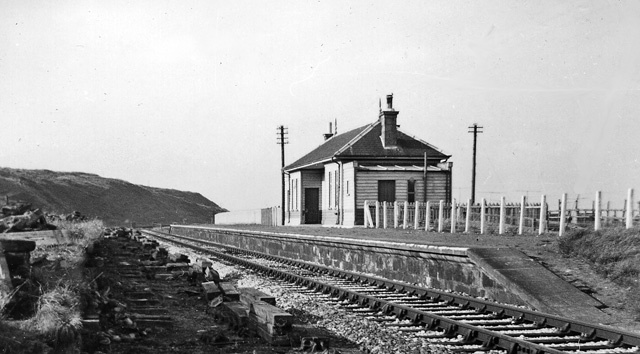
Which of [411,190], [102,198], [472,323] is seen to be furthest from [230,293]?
[102,198]

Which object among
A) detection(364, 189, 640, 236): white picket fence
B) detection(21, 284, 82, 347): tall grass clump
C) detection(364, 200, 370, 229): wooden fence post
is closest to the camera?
detection(21, 284, 82, 347): tall grass clump

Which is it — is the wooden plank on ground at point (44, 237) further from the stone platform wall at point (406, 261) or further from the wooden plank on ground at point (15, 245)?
the stone platform wall at point (406, 261)

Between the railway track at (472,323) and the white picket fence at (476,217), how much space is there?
5.90m

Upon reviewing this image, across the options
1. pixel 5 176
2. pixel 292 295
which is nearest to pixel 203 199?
pixel 5 176

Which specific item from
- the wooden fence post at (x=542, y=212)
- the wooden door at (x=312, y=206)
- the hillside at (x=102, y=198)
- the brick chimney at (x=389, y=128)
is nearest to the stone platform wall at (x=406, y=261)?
the wooden fence post at (x=542, y=212)

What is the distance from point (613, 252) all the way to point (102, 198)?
100300 mm

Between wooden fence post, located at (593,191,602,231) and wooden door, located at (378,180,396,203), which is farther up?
wooden door, located at (378,180,396,203)

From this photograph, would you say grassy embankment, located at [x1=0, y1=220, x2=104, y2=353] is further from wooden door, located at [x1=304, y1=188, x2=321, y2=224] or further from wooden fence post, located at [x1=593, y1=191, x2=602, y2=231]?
wooden door, located at [x1=304, y1=188, x2=321, y2=224]

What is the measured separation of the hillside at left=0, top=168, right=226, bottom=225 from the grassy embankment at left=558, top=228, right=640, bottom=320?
246 ft

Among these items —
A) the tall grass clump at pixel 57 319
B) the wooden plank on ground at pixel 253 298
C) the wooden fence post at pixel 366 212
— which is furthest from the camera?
the wooden fence post at pixel 366 212

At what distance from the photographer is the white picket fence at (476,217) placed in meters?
17.7

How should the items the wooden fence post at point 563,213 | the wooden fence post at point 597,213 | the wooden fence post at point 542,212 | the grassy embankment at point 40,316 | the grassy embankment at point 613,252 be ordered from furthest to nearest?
1. the wooden fence post at point 542,212
2. the wooden fence post at point 563,213
3. the wooden fence post at point 597,213
4. the grassy embankment at point 613,252
5. the grassy embankment at point 40,316

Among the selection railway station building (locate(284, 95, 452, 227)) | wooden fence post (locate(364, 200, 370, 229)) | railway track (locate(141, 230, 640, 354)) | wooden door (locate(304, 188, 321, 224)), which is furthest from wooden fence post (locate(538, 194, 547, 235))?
wooden door (locate(304, 188, 321, 224))

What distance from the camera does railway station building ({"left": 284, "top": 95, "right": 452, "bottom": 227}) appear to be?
30.2 metres
